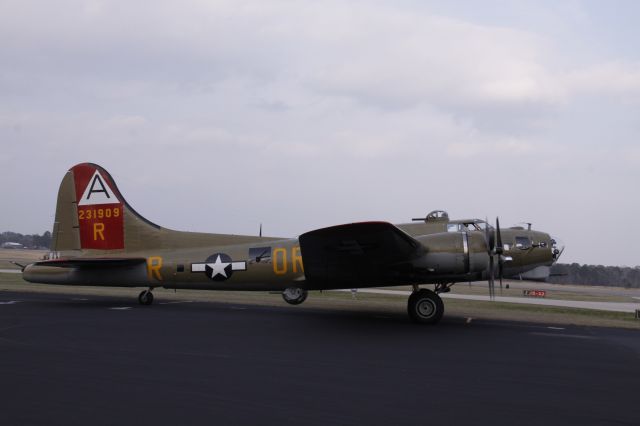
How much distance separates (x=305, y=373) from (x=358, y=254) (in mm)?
6532

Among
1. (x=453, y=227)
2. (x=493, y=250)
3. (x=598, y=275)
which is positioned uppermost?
(x=453, y=227)

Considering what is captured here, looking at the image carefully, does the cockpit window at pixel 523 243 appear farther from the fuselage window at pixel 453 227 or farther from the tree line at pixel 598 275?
the tree line at pixel 598 275

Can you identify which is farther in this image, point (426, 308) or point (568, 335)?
point (426, 308)

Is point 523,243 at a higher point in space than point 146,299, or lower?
higher

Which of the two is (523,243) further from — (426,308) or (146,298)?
(146,298)

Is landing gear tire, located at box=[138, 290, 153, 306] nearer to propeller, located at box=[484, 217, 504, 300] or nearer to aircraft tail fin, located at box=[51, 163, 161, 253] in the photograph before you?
aircraft tail fin, located at box=[51, 163, 161, 253]

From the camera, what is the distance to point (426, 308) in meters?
15.8

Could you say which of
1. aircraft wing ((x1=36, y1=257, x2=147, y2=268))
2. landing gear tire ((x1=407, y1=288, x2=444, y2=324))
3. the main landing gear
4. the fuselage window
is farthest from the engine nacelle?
the main landing gear

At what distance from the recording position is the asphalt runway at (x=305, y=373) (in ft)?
21.9

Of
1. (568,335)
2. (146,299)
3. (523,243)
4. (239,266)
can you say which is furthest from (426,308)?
(146,299)

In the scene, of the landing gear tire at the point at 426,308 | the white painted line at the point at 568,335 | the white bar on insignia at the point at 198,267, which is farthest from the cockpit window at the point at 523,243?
the white bar on insignia at the point at 198,267

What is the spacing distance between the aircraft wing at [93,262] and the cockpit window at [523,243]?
12130mm

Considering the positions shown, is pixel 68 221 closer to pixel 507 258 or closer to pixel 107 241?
pixel 107 241

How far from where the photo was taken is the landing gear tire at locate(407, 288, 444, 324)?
51.5 ft
